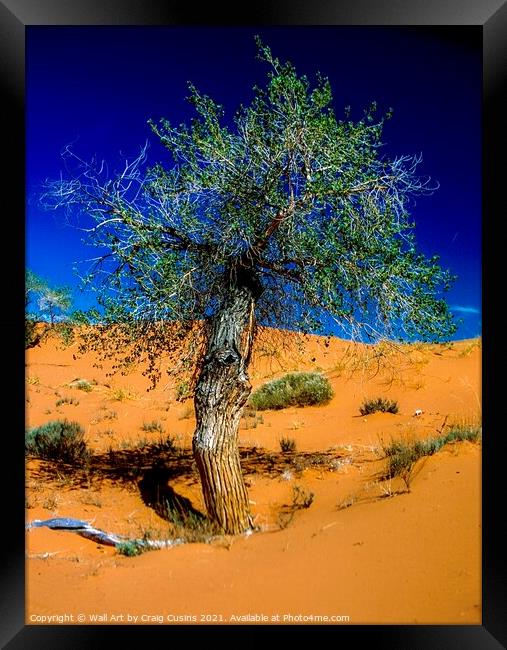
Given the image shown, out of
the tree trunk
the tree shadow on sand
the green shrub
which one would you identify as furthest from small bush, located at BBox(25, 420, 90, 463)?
the green shrub

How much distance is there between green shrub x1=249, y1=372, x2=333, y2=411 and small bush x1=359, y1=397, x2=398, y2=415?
80.8 inches

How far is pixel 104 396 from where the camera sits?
15508mm

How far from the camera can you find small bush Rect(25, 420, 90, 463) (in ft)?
28.8

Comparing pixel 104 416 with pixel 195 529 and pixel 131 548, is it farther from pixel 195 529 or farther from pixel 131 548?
pixel 131 548

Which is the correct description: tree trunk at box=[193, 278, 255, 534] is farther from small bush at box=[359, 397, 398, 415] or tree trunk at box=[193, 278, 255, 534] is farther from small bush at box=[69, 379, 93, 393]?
small bush at box=[69, 379, 93, 393]

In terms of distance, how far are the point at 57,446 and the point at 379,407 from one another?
6.95 meters

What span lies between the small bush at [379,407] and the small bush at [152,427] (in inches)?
182

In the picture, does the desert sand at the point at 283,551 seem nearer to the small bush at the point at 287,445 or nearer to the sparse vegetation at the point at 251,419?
the small bush at the point at 287,445

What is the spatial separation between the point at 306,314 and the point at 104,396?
1078 cm

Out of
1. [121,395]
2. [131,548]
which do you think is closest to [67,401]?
[121,395]
